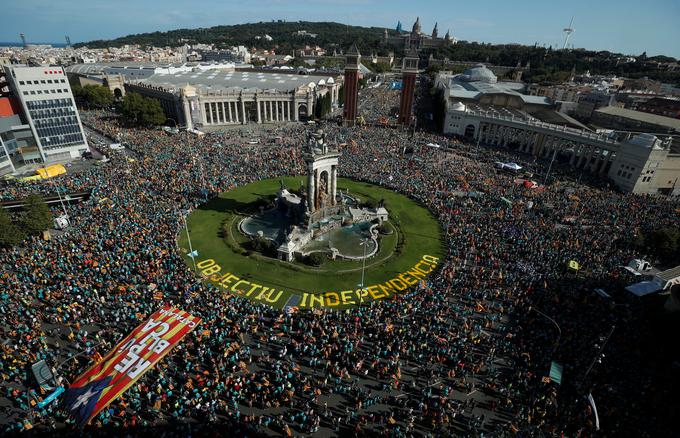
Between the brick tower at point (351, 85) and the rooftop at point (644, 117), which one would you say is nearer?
the rooftop at point (644, 117)

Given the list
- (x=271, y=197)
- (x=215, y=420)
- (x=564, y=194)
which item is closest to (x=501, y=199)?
(x=564, y=194)

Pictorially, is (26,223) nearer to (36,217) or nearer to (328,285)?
(36,217)

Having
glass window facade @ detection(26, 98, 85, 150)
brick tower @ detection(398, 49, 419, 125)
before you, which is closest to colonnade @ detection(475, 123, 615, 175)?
brick tower @ detection(398, 49, 419, 125)

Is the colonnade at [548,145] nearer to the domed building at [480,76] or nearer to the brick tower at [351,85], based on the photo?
the brick tower at [351,85]

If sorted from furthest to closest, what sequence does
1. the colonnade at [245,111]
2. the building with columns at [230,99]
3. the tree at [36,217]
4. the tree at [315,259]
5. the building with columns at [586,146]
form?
the colonnade at [245,111] → the building with columns at [230,99] → the building with columns at [586,146] → the tree at [315,259] → the tree at [36,217]

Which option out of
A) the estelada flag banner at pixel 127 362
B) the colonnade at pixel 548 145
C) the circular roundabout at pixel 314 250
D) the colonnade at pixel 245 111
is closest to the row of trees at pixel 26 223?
the circular roundabout at pixel 314 250

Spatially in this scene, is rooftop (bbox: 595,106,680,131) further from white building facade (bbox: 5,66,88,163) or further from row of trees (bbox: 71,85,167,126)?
white building facade (bbox: 5,66,88,163)


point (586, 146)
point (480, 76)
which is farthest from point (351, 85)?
point (480, 76)
